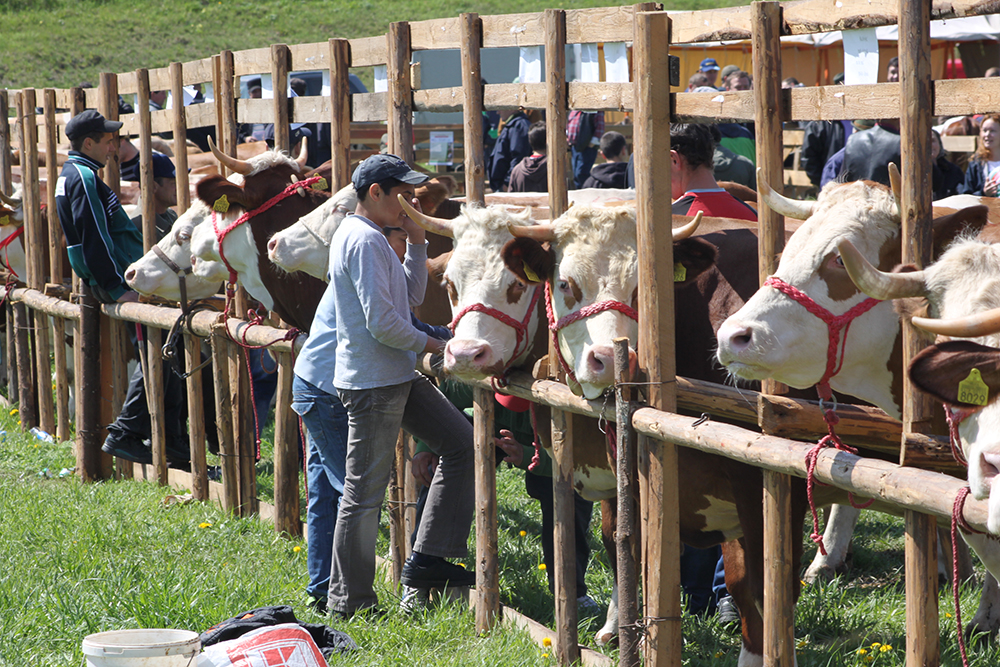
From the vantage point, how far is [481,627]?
4.96 m

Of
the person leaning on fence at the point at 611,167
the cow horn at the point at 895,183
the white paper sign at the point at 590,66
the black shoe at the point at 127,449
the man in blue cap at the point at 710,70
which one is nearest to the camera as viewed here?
the cow horn at the point at 895,183

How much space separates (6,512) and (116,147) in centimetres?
298

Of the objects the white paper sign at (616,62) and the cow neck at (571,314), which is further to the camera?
the white paper sign at (616,62)

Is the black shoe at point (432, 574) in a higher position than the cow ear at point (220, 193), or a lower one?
lower

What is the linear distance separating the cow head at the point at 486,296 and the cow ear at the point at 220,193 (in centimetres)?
209

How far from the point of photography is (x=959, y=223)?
10.7 ft

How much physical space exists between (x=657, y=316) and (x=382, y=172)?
1611 millimetres

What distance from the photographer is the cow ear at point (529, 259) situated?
425cm

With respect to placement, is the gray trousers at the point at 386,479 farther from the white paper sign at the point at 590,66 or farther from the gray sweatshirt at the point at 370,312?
the white paper sign at the point at 590,66

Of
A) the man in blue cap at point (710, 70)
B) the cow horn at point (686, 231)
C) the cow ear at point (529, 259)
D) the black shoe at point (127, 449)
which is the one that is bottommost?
the black shoe at point (127, 449)

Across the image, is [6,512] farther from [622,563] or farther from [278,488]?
[622,563]

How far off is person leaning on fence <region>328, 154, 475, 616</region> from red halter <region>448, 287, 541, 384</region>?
0.30 m

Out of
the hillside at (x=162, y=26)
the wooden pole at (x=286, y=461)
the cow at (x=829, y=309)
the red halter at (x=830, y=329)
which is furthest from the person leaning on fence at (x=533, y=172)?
the hillside at (x=162, y=26)

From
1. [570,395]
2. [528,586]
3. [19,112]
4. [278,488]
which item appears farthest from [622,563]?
[19,112]
